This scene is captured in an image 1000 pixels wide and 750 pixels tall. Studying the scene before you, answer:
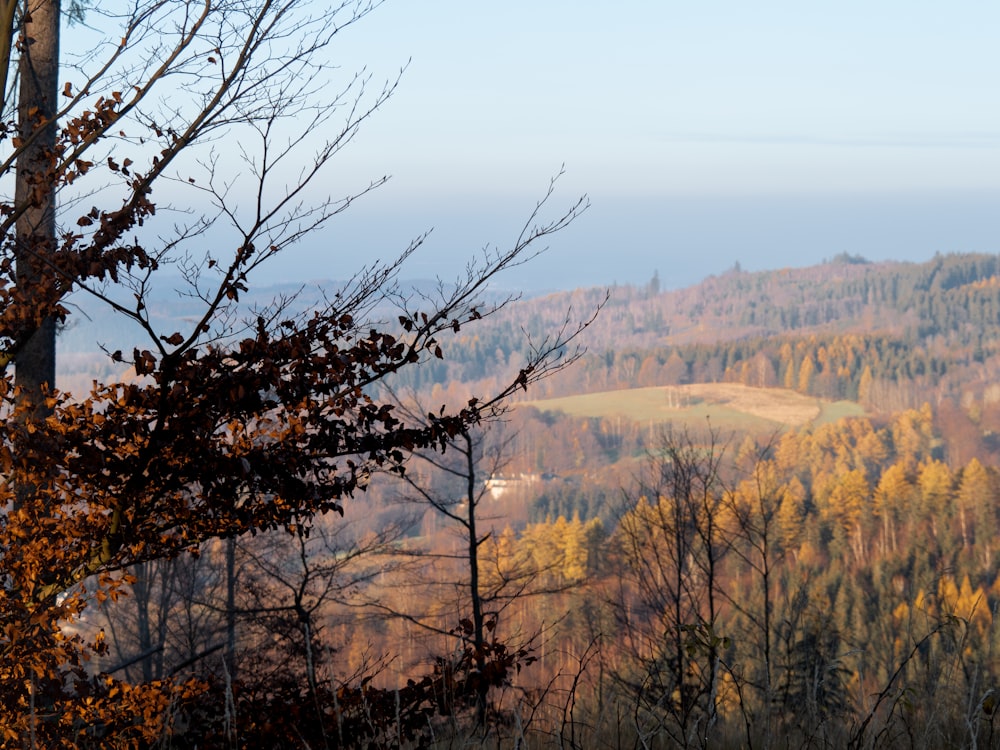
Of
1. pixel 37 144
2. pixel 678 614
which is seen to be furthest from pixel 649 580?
pixel 37 144

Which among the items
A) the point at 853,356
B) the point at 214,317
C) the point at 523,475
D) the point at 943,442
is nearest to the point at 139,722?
the point at 214,317

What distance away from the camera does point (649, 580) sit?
55.8 feet

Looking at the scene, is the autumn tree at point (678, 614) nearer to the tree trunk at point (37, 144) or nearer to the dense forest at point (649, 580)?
the dense forest at point (649, 580)

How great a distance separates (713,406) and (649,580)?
5815 inches

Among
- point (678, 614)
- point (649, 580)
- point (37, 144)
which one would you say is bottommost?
point (649, 580)

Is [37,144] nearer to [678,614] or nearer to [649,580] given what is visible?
[678,614]

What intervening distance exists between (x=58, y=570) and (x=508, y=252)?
331cm

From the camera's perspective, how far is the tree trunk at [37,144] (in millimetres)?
Answer: 6281

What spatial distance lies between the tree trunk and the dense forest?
2386mm

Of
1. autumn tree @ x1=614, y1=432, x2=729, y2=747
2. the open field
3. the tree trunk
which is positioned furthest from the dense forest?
the open field

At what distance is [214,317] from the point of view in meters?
5.32

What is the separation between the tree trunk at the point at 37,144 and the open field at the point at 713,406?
13455cm

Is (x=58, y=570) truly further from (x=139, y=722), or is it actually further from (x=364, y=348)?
(x=364, y=348)

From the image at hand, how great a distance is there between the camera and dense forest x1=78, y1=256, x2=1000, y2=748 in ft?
11.8
